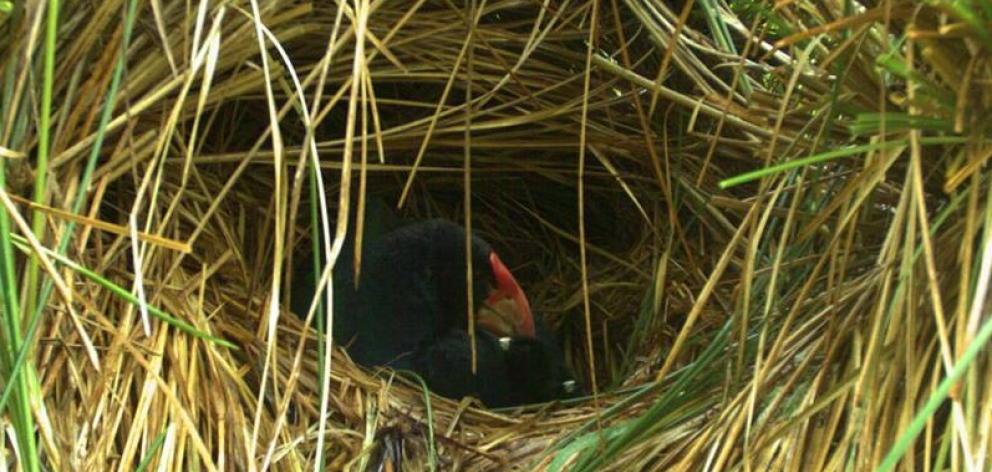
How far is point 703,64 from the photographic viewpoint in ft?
6.38

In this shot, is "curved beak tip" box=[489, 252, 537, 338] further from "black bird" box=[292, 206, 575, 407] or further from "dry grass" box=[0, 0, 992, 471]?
"dry grass" box=[0, 0, 992, 471]

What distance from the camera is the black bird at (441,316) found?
2137 millimetres

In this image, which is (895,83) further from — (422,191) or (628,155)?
(422,191)

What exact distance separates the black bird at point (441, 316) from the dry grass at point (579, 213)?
0.40ft

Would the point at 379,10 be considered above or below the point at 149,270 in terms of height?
above

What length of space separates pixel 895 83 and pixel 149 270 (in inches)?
35.8

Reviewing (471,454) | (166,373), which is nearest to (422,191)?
(471,454)

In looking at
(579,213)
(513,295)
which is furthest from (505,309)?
(579,213)

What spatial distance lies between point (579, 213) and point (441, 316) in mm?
588

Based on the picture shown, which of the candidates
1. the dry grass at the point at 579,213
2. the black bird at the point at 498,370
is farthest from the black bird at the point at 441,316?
the dry grass at the point at 579,213

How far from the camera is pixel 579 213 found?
171 centimetres

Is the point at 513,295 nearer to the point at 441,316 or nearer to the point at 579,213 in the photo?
the point at 441,316

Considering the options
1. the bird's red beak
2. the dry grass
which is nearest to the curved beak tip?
the bird's red beak

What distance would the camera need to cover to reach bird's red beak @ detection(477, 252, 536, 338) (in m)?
2.21
